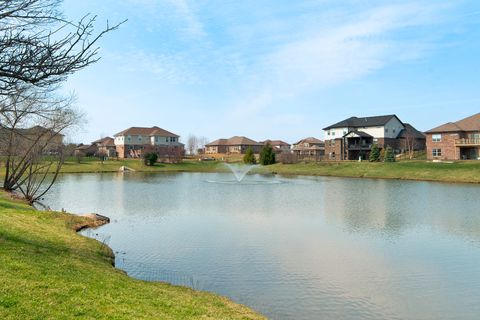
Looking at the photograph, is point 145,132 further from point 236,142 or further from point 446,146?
point 446,146

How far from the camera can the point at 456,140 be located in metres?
63.8

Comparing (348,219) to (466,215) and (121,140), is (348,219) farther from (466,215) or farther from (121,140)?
(121,140)

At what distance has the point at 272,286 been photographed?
1164cm

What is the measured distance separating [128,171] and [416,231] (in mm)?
62111

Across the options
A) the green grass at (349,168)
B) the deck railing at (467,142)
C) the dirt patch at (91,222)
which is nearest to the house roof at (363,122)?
the green grass at (349,168)

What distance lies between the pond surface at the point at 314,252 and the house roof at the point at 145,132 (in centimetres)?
7550

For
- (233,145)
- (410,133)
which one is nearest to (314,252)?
(410,133)

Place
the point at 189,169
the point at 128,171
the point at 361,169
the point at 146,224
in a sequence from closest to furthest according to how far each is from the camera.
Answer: the point at 146,224 → the point at 361,169 → the point at 128,171 → the point at 189,169

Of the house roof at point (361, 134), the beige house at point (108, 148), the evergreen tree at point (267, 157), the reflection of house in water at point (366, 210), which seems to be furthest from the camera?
the beige house at point (108, 148)

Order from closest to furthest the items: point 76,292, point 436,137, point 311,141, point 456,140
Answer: point 76,292 < point 456,140 < point 436,137 < point 311,141

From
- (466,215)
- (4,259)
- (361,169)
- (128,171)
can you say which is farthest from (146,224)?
(128,171)

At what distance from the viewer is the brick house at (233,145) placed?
12562cm

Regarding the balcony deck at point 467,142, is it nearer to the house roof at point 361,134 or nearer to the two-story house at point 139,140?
the house roof at point 361,134

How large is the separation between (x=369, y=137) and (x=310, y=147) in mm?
37049
